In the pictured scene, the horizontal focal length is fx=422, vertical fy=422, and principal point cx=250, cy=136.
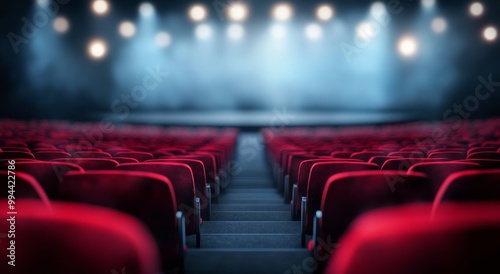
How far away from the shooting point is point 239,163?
30.4 ft

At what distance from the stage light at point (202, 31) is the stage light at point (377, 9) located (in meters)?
6.85

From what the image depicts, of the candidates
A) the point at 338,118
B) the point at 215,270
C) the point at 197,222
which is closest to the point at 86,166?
the point at 197,222

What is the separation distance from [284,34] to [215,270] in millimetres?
17050

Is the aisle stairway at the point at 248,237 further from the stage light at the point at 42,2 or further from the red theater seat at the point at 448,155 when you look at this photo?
the stage light at the point at 42,2

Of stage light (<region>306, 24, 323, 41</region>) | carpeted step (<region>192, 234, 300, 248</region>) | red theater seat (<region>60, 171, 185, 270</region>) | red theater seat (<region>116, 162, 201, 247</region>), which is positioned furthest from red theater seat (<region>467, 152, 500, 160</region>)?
stage light (<region>306, 24, 323, 41</region>)

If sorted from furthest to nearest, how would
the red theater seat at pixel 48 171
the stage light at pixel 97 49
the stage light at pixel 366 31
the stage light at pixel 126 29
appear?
the stage light at pixel 126 29 → the stage light at pixel 366 31 → the stage light at pixel 97 49 → the red theater seat at pixel 48 171

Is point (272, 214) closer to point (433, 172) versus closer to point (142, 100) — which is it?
point (433, 172)

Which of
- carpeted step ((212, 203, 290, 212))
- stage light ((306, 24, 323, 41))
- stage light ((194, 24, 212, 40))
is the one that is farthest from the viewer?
stage light ((194, 24, 212, 40))

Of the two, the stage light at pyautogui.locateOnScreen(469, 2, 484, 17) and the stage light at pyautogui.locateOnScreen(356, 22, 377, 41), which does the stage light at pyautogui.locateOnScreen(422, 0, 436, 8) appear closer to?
the stage light at pyautogui.locateOnScreen(469, 2, 484, 17)

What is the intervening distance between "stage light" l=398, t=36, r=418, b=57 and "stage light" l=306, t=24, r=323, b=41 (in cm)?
335

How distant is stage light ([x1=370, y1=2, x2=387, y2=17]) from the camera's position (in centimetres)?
1677

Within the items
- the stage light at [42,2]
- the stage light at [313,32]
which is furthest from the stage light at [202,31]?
the stage light at [42,2]

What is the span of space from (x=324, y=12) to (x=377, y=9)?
2109mm

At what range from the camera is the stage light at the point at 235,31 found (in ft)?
60.7
